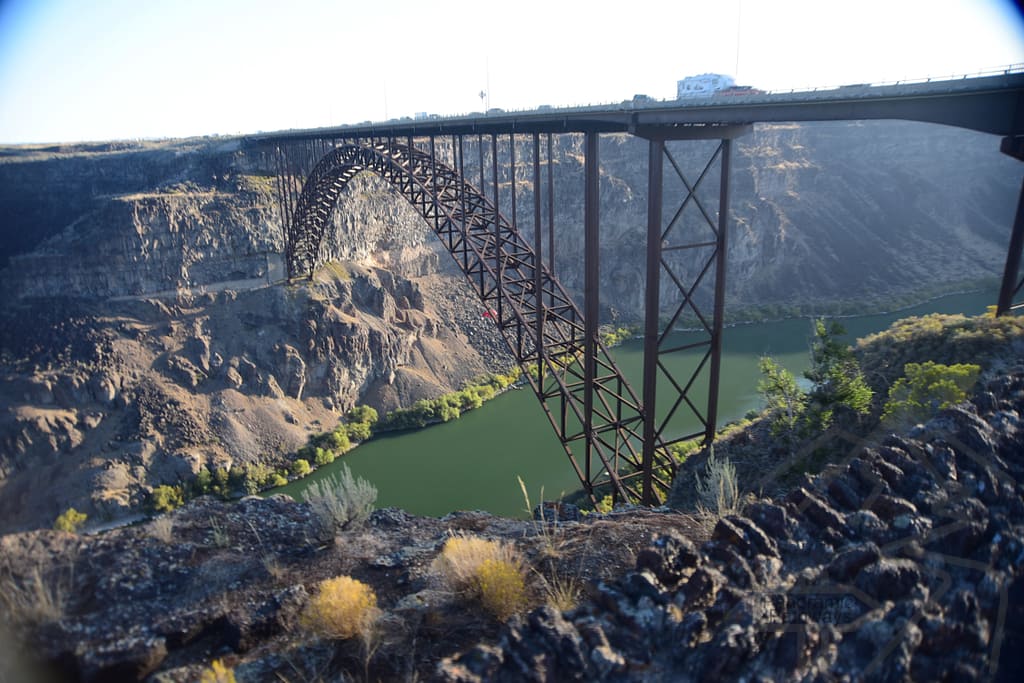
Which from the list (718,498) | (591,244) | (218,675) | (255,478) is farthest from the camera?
(255,478)

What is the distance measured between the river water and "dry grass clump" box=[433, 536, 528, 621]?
475 inches

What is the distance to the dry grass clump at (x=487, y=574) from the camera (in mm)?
5625

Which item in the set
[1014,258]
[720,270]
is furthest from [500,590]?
[1014,258]

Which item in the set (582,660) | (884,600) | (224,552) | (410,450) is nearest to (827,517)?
(884,600)

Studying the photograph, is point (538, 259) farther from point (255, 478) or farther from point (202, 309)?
point (202, 309)

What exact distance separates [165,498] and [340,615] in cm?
1896

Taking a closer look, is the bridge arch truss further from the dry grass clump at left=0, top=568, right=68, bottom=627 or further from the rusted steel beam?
the dry grass clump at left=0, top=568, right=68, bottom=627

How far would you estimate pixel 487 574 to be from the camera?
18.8 ft

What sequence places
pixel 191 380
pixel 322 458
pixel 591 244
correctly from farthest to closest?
pixel 191 380 → pixel 322 458 → pixel 591 244

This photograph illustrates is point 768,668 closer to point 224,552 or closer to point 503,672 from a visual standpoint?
point 503,672

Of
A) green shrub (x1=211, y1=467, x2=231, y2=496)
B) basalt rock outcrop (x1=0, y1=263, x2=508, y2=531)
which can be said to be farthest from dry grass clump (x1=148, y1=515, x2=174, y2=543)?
basalt rock outcrop (x1=0, y1=263, x2=508, y2=531)

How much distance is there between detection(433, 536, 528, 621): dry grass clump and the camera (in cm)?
562

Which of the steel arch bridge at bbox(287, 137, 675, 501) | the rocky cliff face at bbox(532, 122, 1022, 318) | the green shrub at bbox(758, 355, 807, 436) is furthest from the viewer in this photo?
the rocky cliff face at bbox(532, 122, 1022, 318)

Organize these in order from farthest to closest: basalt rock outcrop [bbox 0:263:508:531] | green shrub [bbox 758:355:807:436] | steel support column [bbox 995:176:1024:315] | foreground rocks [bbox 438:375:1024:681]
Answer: basalt rock outcrop [bbox 0:263:508:531]
green shrub [bbox 758:355:807:436]
steel support column [bbox 995:176:1024:315]
foreground rocks [bbox 438:375:1024:681]
